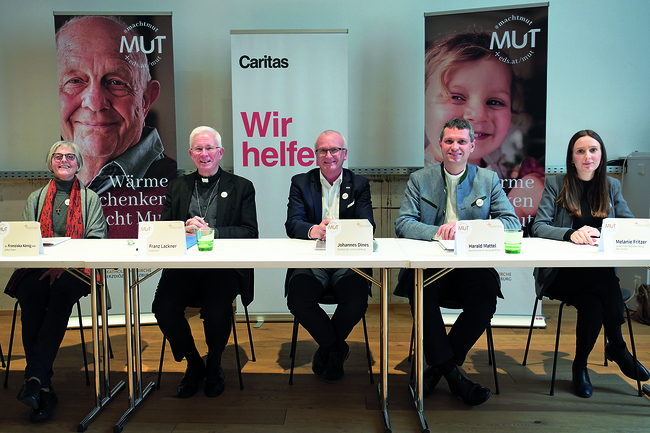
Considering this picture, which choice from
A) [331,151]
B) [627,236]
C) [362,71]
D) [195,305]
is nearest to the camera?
[627,236]

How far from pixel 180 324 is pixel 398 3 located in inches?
120

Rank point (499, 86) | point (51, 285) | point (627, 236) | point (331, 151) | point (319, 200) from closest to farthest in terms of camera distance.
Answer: point (627, 236), point (51, 285), point (331, 151), point (319, 200), point (499, 86)

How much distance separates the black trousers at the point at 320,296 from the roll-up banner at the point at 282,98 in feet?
4.15

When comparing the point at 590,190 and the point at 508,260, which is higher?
the point at 590,190

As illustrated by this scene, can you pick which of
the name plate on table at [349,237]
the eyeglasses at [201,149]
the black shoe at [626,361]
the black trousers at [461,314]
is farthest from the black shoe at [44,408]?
the black shoe at [626,361]

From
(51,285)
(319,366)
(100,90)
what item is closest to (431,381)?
(319,366)

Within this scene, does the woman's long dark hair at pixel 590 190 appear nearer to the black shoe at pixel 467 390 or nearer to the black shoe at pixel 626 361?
the black shoe at pixel 626 361

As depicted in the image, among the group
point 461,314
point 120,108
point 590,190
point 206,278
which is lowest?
point 461,314

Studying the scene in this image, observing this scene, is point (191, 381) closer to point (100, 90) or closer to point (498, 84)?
point (100, 90)

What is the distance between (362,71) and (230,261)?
8.46 feet

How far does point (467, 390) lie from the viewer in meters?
2.32

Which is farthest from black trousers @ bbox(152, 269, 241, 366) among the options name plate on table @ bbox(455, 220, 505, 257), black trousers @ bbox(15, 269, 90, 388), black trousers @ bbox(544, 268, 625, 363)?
black trousers @ bbox(544, 268, 625, 363)

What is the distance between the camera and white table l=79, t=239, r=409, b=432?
6.53 ft

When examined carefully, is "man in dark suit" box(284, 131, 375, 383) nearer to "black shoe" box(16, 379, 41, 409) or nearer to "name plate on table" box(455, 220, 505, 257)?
"name plate on table" box(455, 220, 505, 257)
